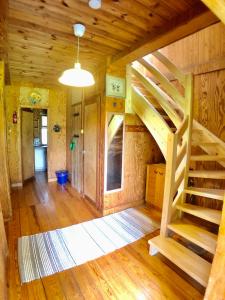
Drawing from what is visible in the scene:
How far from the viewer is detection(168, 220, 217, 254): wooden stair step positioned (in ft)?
5.68

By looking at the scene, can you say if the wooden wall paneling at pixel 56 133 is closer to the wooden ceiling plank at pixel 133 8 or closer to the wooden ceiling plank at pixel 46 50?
the wooden ceiling plank at pixel 46 50

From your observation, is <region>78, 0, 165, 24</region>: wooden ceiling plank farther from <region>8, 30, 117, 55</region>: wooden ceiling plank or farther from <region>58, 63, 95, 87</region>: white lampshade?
<region>8, 30, 117, 55</region>: wooden ceiling plank

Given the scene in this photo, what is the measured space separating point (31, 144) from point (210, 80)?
4.62 meters

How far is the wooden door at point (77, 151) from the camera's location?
159 inches

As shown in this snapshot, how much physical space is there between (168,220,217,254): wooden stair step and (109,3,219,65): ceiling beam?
2.10 meters

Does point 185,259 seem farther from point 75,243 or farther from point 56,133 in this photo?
point 56,133

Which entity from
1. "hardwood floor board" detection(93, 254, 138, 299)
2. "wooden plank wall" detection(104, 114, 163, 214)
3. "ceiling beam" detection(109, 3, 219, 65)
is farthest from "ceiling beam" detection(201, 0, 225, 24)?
"hardwood floor board" detection(93, 254, 138, 299)

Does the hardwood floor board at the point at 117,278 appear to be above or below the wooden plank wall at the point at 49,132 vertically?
below

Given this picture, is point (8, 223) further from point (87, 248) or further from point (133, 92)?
point (133, 92)

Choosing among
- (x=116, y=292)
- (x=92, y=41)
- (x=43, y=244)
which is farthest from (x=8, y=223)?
(x=92, y=41)

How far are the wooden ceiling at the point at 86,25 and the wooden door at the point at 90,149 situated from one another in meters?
0.92

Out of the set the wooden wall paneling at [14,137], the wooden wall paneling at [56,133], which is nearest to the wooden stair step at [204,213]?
the wooden wall paneling at [56,133]

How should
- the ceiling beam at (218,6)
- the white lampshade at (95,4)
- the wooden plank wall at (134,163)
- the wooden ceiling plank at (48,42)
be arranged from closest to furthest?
1. the ceiling beam at (218,6)
2. the white lampshade at (95,4)
3. the wooden ceiling plank at (48,42)
4. the wooden plank wall at (134,163)

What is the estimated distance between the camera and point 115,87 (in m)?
3.01
